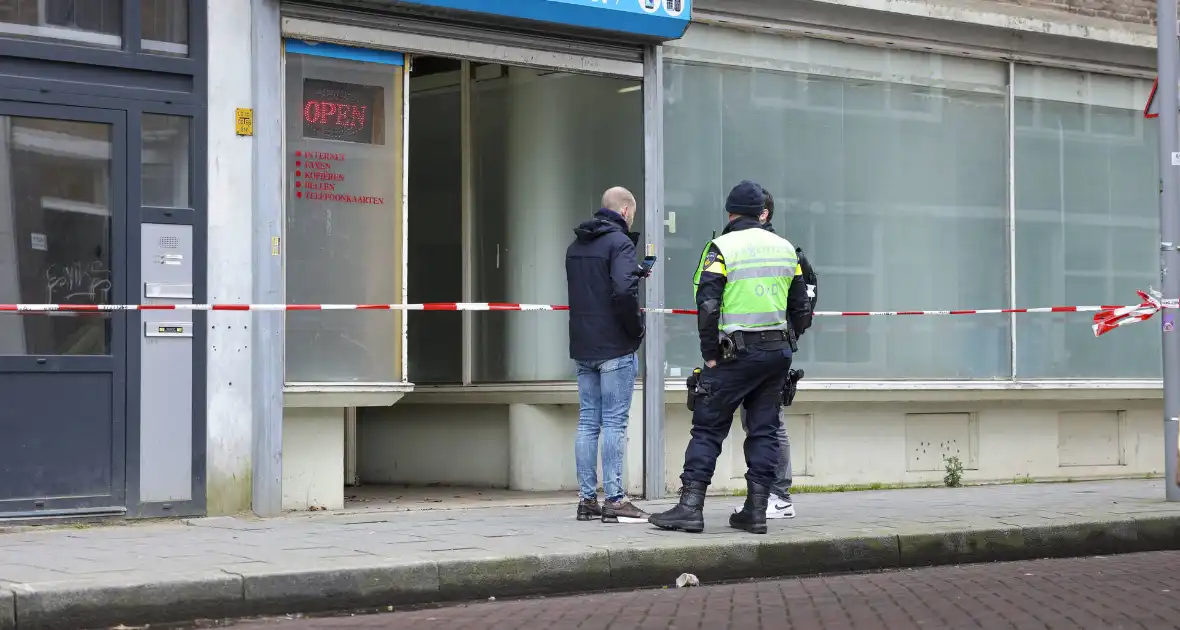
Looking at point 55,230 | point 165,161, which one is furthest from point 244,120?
point 55,230

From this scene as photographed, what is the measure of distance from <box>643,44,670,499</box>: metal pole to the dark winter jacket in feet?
6.13

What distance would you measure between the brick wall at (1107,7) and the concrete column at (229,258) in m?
6.36

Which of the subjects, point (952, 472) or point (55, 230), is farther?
point (952, 472)

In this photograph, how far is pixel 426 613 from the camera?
21.2 feet

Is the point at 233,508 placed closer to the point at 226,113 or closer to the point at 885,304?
the point at 226,113

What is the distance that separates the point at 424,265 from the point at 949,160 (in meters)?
4.36

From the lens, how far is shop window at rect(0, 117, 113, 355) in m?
8.35

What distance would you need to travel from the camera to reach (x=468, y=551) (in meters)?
7.21

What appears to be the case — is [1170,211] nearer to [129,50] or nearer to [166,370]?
[166,370]

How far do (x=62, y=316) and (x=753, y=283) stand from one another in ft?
13.0

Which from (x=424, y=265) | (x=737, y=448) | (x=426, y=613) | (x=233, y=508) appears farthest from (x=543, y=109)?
(x=426, y=613)

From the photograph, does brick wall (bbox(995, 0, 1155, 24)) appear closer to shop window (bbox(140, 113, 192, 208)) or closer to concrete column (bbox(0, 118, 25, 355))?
shop window (bbox(140, 113, 192, 208))

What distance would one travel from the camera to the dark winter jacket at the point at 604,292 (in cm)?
845

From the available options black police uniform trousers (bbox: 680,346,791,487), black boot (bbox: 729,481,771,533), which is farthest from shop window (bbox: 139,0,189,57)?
black boot (bbox: 729,481,771,533)
